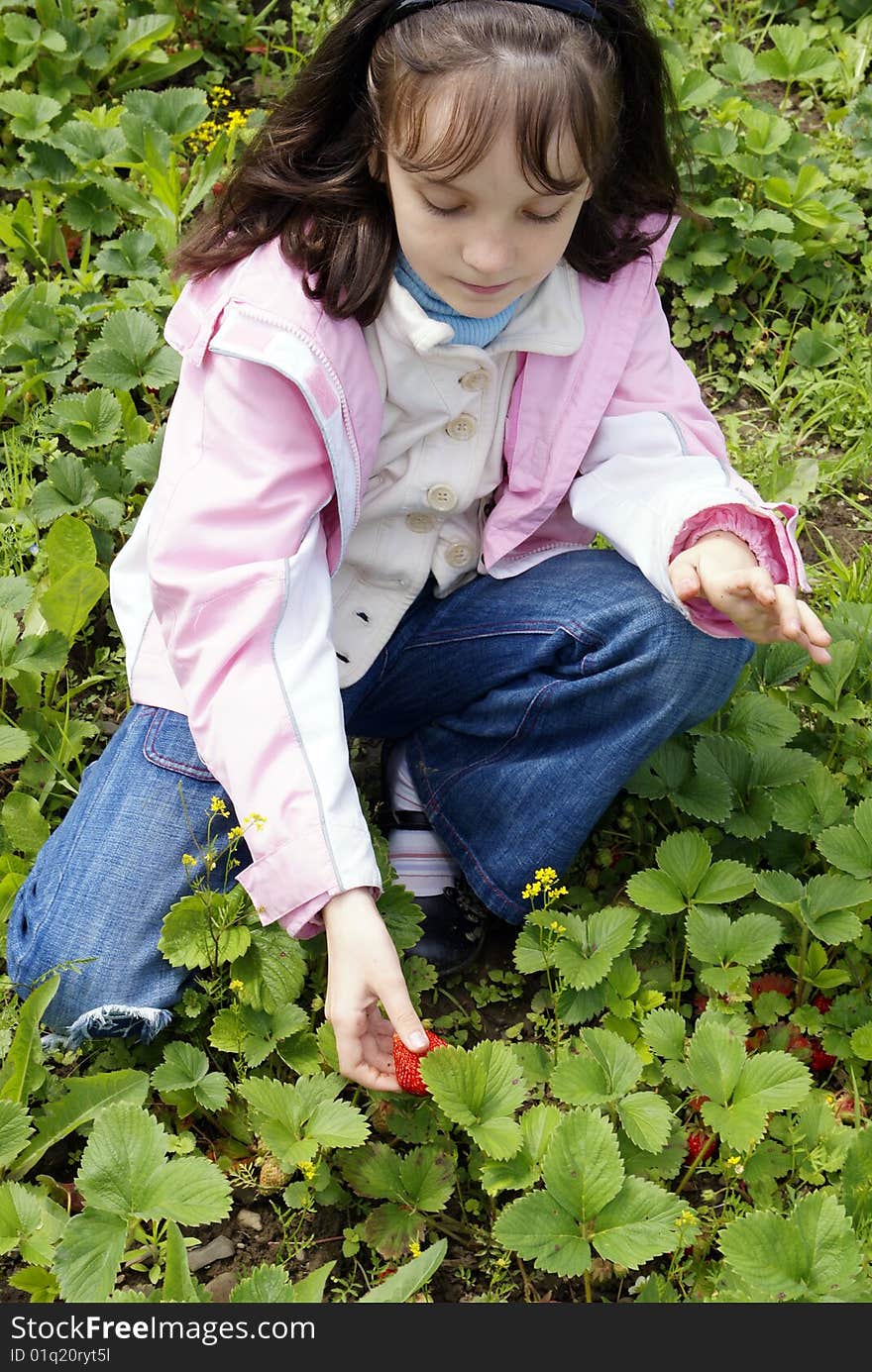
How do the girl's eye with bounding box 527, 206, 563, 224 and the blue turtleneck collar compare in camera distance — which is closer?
the girl's eye with bounding box 527, 206, 563, 224

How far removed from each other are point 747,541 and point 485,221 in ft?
1.62

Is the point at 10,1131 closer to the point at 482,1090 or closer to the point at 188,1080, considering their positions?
the point at 188,1080

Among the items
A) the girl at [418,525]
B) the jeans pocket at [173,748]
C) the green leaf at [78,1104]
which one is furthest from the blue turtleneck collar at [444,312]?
the green leaf at [78,1104]

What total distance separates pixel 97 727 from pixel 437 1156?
89 centimetres

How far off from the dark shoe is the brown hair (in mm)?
840

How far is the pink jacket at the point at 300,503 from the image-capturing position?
162 cm

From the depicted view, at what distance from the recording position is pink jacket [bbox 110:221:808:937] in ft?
5.31

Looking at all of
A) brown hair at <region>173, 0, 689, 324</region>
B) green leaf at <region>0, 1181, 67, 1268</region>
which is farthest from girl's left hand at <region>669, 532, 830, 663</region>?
green leaf at <region>0, 1181, 67, 1268</region>

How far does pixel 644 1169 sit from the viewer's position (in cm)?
172

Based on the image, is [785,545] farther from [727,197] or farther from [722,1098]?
[727,197]

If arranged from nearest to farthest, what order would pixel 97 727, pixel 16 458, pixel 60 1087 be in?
pixel 60 1087, pixel 97 727, pixel 16 458

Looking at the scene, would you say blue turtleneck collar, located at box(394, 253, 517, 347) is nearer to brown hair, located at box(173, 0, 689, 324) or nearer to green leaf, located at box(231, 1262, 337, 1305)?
brown hair, located at box(173, 0, 689, 324)

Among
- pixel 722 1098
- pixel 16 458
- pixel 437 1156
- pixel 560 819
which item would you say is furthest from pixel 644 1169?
pixel 16 458

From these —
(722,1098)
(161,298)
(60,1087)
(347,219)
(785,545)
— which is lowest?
(60,1087)
